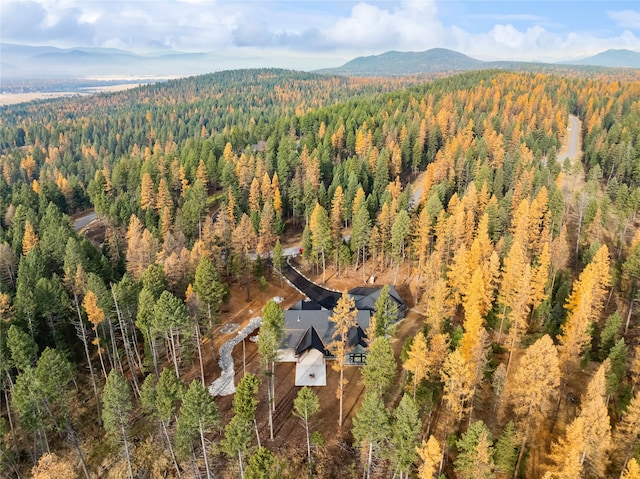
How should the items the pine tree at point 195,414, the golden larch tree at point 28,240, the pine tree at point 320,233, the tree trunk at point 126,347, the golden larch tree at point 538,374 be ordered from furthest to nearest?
the pine tree at point 320,233
the golden larch tree at point 28,240
the tree trunk at point 126,347
the golden larch tree at point 538,374
the pine tree at point 195,414

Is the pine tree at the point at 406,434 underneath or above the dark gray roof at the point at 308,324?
above

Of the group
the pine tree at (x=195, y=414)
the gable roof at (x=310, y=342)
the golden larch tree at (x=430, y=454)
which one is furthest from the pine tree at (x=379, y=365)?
the gable roof at (x=310, y=342)

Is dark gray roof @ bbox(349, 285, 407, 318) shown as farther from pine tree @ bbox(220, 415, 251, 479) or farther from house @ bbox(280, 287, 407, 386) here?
pine tree @ bbox(220, 415, 251, 479)

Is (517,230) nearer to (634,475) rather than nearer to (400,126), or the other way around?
(634,475)

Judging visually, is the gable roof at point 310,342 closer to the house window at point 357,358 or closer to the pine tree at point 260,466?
the house window at point 357,358

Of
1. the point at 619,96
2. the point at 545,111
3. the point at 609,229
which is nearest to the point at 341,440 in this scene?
the point at 609,229

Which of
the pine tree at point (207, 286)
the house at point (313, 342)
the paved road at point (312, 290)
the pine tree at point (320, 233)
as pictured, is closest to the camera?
the house at point (313, 342)

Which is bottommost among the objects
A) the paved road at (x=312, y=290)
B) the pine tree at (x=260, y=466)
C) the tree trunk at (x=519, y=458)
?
the paved road at (x=312, y=290)
